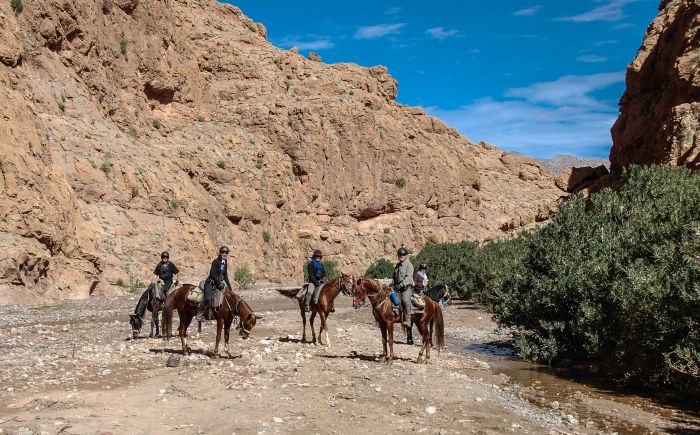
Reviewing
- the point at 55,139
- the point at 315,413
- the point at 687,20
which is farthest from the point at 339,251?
the point at 315,413

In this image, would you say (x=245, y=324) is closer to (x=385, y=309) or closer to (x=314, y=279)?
(x=314, y=279)

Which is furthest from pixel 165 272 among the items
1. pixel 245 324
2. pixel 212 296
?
pixel 245 324

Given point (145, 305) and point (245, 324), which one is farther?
point (145, 305)

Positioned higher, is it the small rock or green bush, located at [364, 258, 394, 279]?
green bush, located at [364, 258, 394, 279]

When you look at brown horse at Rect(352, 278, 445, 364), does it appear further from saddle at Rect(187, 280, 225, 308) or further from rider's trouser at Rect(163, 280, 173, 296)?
rider's trouser at Rect(163, 280, 173, 296)

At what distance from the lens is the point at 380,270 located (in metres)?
60.2

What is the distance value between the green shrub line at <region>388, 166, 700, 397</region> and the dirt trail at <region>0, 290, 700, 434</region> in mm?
1331

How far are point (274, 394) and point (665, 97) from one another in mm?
44125

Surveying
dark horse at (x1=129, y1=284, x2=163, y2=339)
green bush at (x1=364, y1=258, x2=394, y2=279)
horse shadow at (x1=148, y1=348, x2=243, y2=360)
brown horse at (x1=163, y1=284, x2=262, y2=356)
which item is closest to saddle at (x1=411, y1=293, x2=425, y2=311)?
brown horse at (x1=163, y1=284, x2=262, y2=356)

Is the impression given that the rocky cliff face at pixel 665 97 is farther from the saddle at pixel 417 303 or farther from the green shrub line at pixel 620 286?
the saddle at pixel 417 303

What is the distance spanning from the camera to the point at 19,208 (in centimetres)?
2589

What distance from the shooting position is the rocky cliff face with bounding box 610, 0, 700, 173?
126 feet

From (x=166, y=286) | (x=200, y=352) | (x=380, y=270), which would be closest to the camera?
(x=200, y=352)

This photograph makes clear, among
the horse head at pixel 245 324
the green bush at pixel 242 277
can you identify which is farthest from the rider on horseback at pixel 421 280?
the green bush at pixel 242 277
